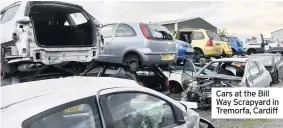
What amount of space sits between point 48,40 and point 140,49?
2.51 metres

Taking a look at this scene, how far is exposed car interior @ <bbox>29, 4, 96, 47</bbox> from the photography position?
7137mm

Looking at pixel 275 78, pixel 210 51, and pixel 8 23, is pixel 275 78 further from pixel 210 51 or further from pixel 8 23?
pixel 8 23

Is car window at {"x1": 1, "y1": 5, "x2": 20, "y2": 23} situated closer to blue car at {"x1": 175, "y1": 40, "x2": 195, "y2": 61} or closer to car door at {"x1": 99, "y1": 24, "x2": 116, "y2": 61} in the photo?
car door at {"x1": 99, "y1": 24, "x2": 116, "y2": 61}

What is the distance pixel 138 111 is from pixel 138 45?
18.1 ft

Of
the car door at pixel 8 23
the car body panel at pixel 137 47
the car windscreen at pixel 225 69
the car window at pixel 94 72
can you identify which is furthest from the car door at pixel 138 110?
the car windscreen at pixel 225 69

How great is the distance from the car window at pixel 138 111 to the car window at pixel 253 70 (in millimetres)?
6032

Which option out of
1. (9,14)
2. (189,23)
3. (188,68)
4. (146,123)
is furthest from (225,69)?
(189,23)

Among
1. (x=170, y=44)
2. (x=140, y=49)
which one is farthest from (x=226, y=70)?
(x=140, y=49)

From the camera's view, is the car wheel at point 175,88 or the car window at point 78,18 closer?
the car window at point 78,18

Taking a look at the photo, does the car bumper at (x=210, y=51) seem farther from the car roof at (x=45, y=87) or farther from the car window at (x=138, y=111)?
the car roof at (x=45, y=87)

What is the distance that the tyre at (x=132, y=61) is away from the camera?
8728 millimetres

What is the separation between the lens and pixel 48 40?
7.13 metres

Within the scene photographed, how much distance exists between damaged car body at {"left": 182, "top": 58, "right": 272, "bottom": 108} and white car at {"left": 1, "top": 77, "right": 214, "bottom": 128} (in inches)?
182

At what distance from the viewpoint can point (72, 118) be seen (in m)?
2.60
